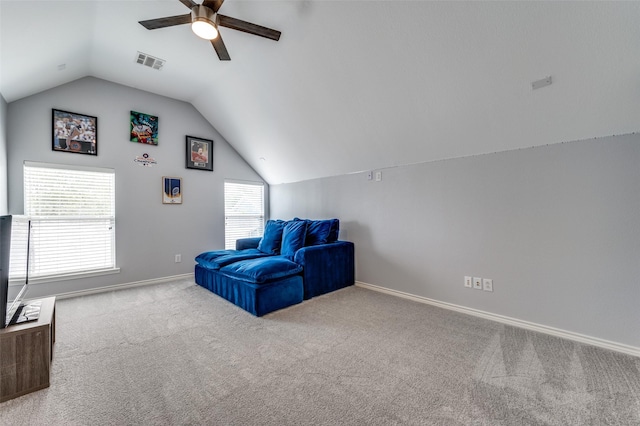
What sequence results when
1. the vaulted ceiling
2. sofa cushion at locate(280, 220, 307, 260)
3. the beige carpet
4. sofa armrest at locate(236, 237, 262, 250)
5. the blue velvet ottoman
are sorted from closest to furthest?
the beige carpet
the vaulted ceiling
the blue velvet ottoman
sofa cushion at locate(280, 220, 307, 260)
sofa armrest at locate(236, 237, 262, 250)

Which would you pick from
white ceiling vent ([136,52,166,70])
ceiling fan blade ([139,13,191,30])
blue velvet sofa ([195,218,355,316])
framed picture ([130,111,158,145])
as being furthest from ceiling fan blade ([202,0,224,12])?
framed picture ([130,111,158,145])

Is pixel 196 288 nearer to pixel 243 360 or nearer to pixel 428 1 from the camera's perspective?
pixel 243 360

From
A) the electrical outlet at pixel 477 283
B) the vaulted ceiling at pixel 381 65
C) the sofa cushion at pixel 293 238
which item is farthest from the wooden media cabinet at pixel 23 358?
the electrical outlet at pixel 477 283

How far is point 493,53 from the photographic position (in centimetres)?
194

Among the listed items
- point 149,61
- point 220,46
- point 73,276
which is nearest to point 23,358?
point 73,276

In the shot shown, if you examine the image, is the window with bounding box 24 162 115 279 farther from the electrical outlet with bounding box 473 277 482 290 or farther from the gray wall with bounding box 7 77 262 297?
the electrical outlet with bounding box 473 277 482 290

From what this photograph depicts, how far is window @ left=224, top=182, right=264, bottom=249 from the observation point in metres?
4.81

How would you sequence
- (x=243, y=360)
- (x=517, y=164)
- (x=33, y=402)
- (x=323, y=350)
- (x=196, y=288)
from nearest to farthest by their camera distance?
(x=33, y=402), (x=243, y=360), (x=323, y=350), (x=517, y=164), (x=196, y=288)

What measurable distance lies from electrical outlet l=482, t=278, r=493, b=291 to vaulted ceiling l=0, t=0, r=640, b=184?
130 centimetres

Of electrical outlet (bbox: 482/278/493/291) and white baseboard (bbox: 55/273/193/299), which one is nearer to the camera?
electrical outlet (bbox: 482/278/493/291)

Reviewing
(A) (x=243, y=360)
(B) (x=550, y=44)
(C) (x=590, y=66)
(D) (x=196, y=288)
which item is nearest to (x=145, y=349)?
(A) (x=243, y=360)

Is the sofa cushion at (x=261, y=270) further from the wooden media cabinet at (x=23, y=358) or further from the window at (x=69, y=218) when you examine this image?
the window at (x=69, y=218)

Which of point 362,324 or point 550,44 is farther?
point 362,324

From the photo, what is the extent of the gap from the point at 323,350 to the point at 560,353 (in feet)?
5.81
